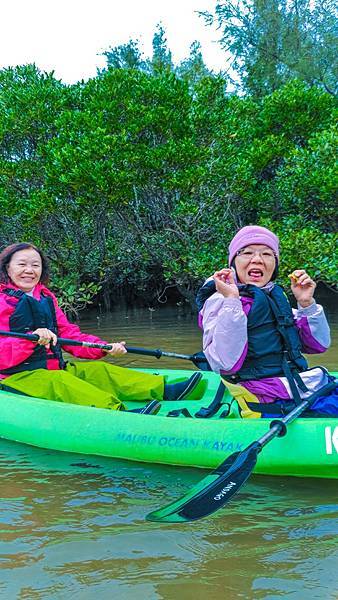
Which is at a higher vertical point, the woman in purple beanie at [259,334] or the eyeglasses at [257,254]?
the eyeglasses at [257,254]

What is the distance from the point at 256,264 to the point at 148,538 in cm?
147

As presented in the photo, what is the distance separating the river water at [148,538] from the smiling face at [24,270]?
4.22ft

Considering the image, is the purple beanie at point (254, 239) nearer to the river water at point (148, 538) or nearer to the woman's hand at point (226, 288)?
the woman's hand at point (226, 288)

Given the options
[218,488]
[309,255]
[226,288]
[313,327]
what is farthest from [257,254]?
[309,255]

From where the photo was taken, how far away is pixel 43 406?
11.9ft

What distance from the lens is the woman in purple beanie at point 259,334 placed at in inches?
115

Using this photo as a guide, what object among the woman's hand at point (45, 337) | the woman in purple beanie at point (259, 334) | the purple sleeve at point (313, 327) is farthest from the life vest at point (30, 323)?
the purple sleeve at point (313, 327)

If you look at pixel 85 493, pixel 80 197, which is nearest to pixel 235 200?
pixel 80 197

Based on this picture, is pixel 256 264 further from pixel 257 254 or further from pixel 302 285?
pixel 302 285

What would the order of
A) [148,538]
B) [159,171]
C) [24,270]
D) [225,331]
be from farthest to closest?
[159,171] → [24,270] → [225,331] → [148,538]

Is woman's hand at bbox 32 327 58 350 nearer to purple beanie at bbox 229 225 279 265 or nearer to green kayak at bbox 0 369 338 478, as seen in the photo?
green kayak at bbox 0 369 338 478

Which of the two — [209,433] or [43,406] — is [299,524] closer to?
[209,433]

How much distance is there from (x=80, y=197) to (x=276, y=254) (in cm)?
641

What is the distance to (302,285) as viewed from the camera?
3.09 meters
